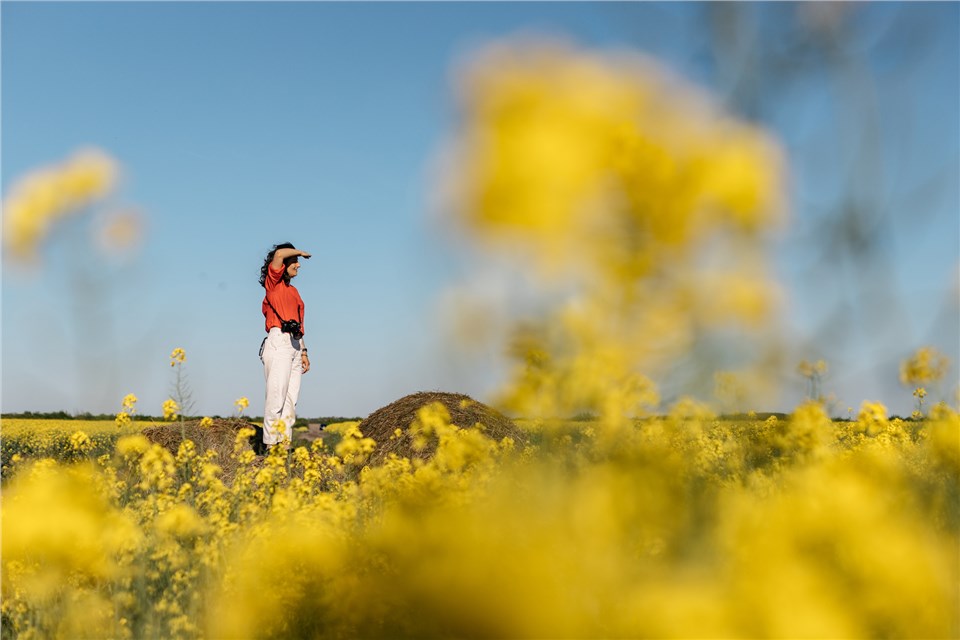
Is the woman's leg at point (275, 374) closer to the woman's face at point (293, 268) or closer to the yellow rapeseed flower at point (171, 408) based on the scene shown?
the woman's face at point (293, 268)

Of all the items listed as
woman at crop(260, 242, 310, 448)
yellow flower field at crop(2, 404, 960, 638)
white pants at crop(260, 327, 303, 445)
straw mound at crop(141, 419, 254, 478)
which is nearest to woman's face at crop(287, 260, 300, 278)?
woman at crop(260, 242, 310, 448)

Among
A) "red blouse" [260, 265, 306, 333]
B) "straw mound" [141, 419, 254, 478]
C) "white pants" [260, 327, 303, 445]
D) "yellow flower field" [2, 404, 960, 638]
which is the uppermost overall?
"red blouse" [260, 265, 306, 333]

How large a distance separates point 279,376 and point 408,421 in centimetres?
168

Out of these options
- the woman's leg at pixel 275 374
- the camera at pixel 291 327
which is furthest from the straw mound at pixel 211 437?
the camera at pixel 291 327

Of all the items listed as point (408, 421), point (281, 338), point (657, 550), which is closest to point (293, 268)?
point (281, 338)

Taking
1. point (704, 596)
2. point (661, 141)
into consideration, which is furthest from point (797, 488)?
point (661, 141)

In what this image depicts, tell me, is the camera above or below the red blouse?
below

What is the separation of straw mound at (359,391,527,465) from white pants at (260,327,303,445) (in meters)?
1.11

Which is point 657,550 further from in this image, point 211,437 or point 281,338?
point 211,437

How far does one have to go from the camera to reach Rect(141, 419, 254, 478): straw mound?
8711 mm

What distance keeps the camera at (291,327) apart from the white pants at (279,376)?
0.05 metres

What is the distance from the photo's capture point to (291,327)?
28.5 ft

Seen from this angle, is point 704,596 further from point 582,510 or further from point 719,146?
point 719,146

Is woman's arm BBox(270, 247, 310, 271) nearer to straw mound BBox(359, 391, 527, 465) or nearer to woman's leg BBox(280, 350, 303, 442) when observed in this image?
woman's leg BBox(280, 350, 303, 442)
